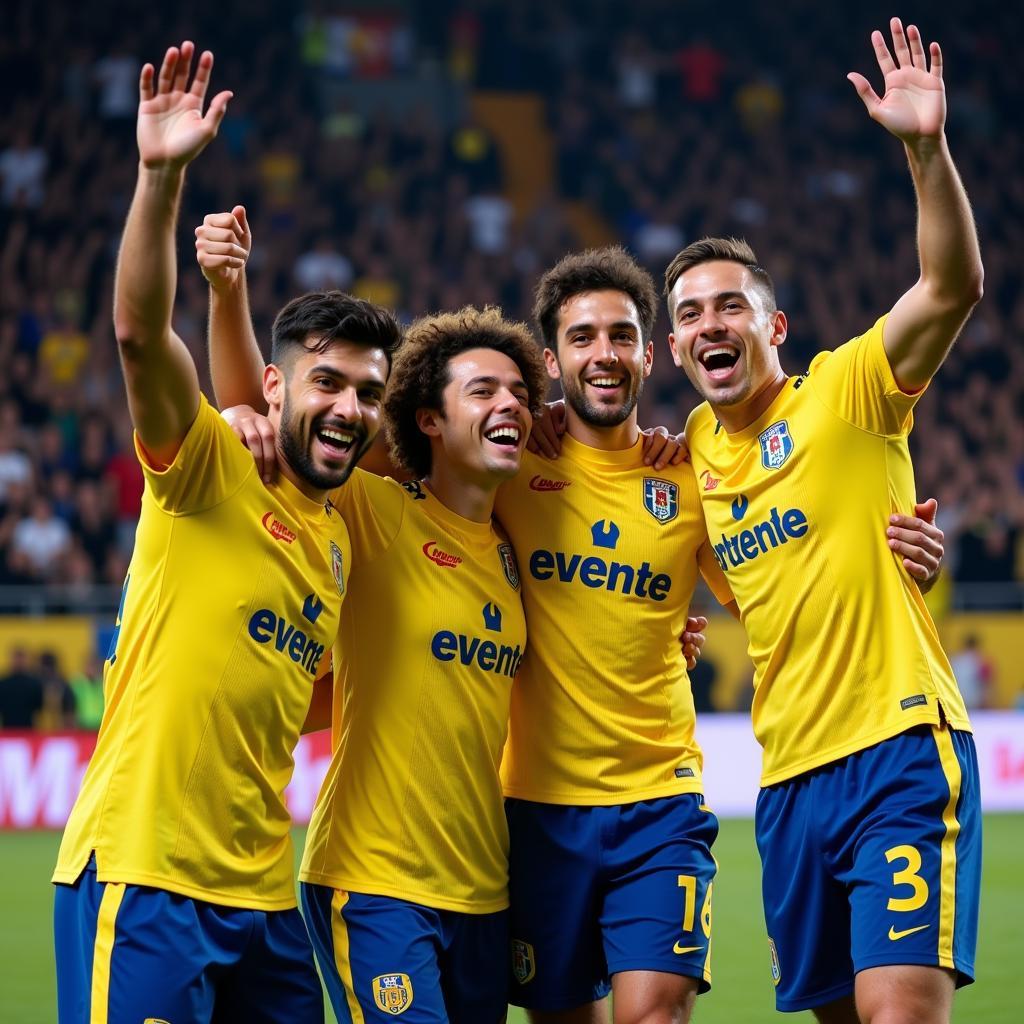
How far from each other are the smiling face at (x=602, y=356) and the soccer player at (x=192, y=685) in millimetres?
1077

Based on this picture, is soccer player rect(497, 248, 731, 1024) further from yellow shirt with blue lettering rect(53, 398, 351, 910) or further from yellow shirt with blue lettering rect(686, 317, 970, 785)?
yellow shirt with blue lettering rect(53, 398, 351, 910)

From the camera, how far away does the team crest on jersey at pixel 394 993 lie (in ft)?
14.0

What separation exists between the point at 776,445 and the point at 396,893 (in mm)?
1831

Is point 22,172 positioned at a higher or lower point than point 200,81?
higher

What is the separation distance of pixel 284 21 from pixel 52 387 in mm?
10079

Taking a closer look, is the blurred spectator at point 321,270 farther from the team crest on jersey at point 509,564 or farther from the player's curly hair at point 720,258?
the team crest on jersey at point 509,564

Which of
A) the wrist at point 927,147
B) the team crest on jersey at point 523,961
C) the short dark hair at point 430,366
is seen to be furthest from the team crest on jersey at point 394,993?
the wrist at point 927,147

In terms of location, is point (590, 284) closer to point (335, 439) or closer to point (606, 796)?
point (335, 439)

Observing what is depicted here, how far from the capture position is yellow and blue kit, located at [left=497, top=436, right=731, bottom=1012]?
4.79 meters

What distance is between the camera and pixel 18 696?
13.9 metres

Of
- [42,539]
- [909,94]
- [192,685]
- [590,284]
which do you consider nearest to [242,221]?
[590,284]

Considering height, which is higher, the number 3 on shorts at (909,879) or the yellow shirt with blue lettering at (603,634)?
the yellow shirt with blue lettering at (603,634)

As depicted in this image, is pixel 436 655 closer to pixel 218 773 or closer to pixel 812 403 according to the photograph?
pixel 218 773

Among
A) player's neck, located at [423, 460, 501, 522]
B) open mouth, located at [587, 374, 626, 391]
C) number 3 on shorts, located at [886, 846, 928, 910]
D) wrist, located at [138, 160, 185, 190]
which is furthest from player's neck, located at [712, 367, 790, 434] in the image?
wrist, located at [138, 160, 185, 190]
